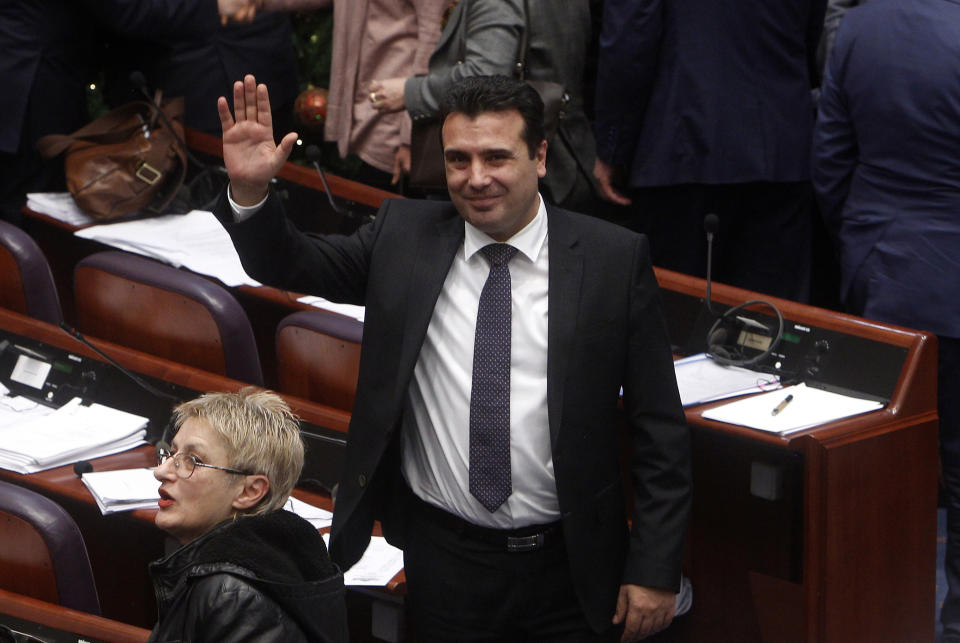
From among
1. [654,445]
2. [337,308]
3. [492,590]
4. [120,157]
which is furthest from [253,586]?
[120,157]

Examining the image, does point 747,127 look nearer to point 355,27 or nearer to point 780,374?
point 780,374

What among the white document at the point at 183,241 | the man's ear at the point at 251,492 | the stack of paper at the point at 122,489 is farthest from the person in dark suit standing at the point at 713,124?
the man's ear at the point at 251,492

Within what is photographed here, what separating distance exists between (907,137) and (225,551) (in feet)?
5.46

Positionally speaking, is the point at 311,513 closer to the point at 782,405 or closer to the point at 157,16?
the point at 782,405

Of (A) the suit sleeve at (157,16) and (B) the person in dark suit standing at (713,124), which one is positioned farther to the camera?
(A) the suit sleeve at (157,16)

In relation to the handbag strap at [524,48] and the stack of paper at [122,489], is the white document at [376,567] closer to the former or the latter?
the stack of paper at [122,489]

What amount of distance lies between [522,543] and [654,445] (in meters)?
0.23

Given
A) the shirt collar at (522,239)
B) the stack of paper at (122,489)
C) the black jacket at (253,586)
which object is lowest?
the stack of paper at (122,489)

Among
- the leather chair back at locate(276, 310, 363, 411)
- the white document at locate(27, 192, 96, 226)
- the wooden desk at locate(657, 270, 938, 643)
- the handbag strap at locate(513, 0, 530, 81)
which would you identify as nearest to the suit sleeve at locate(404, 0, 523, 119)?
the handbag strap at locate(513, 0, 530, 81)

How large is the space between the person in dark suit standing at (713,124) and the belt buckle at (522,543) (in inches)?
52.3

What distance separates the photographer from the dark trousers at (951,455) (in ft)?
8.74

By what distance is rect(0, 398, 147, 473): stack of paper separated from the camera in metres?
2.53

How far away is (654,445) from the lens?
6.23ft

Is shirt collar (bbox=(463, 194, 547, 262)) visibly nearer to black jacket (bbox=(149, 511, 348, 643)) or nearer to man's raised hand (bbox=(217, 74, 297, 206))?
man's raised hand (bbox=(217, 74, 297, 206))
